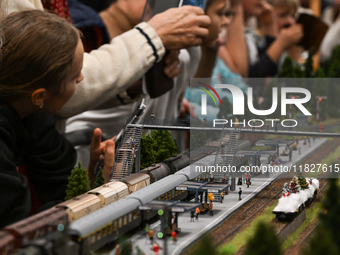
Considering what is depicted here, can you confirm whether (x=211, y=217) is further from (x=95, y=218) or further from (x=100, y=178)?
(x=100, y=178)


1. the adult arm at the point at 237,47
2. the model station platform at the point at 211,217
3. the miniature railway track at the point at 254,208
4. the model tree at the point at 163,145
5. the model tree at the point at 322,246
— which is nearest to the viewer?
the model tree at the point at 322,246

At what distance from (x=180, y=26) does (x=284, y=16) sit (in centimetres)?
398

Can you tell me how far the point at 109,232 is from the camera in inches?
70.2

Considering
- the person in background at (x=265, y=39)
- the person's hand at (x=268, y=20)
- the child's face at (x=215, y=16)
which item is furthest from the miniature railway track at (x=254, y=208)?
the person's hand at (x=268, y=20)

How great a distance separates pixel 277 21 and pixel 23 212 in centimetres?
576

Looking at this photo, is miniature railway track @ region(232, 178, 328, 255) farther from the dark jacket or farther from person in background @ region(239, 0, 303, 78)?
person in background @ region(239, 0, 303, 78)

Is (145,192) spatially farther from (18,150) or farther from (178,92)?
(178,92)

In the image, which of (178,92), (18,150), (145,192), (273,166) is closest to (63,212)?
(145,192)

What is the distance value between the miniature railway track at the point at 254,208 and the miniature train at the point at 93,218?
10.9 inches

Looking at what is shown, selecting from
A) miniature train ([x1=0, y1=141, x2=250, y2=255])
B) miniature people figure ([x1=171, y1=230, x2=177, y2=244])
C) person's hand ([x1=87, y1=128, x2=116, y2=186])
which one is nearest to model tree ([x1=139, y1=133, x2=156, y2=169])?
person's hand ([x1=87, y1=128, x2=116, y2=186])

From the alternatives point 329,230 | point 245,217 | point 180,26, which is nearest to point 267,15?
point 180,26

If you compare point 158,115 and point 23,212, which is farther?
point 158,115

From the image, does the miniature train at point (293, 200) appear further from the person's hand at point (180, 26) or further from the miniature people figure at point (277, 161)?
the person's hand at point (180, 26)

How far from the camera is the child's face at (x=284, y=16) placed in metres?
6.61
